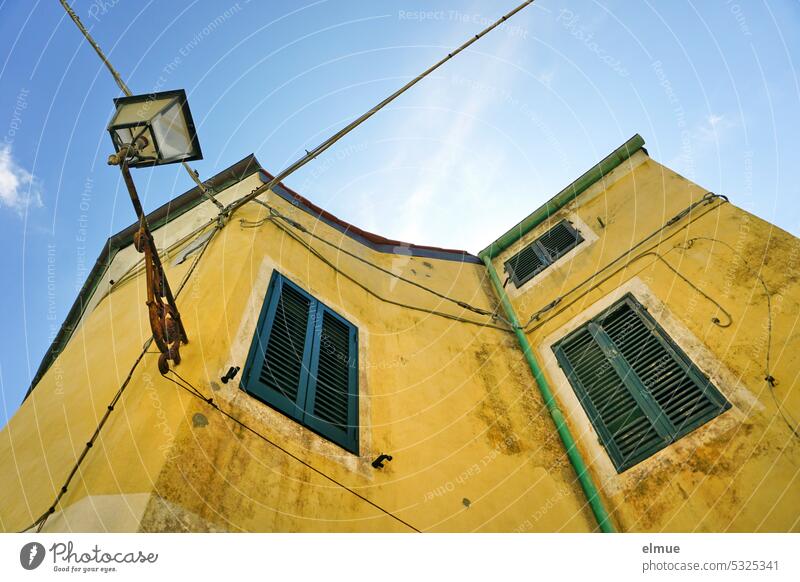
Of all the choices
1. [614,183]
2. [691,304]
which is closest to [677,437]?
[691,304]

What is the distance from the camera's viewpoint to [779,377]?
501 cm

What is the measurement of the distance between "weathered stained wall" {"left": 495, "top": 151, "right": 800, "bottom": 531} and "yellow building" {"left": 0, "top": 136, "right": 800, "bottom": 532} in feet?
0.07

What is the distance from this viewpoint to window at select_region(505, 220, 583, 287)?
28.6 ft

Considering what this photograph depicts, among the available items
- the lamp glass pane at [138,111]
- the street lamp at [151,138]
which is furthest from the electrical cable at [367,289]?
the lamp glass pane at [138,111]

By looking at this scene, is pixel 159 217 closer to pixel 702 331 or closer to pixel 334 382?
pixel 334 382

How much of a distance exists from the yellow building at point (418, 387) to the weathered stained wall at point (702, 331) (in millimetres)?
22

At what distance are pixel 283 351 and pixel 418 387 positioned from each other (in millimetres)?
1815

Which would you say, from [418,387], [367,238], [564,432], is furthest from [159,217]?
[564,432]

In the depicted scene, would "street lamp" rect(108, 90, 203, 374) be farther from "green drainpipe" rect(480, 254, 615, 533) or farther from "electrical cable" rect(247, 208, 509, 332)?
"green drainpipe" rect(480, 254, 615, 533)

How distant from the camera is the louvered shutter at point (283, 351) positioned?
4.77 metres

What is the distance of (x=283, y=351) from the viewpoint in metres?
5.32
